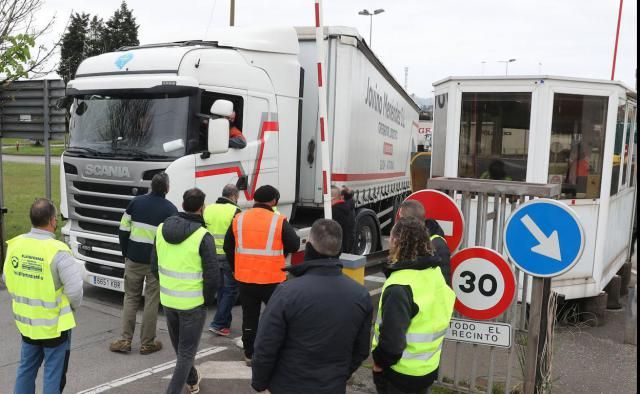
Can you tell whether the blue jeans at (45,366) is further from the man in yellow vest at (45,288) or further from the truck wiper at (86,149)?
the truck wiper at (86,149)

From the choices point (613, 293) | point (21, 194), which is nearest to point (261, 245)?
point (613, 293)

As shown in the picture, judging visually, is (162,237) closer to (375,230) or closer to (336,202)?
(336,202)

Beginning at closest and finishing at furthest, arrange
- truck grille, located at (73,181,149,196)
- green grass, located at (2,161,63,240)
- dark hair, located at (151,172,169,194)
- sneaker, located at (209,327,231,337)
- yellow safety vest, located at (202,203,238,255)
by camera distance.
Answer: dark hair, located at (151,172,169,194) → yellow safety vest, located at (202,203,238,255) → sneaker, located at (209,327,231,337) → truck grille, located at (73,181,149,196) → green grass, located at (2,161,63,240)

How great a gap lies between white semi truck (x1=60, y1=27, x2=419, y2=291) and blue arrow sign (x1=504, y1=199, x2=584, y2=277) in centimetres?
363

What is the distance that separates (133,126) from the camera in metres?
6.75

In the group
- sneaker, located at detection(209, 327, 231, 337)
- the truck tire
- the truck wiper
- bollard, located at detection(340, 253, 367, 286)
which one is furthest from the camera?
the truck tire

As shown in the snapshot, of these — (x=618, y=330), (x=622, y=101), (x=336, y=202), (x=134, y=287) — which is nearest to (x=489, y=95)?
(x=622, y=101)

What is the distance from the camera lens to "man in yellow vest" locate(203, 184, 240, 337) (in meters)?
6.02

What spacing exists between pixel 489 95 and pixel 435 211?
301 cm

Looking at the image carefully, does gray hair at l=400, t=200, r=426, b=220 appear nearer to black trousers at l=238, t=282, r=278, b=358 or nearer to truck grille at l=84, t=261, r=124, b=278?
black trousers at l=238, t=282, r=278, b=358

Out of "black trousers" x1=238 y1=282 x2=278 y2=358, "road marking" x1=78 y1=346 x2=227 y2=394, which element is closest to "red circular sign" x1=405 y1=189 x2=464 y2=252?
"black trousers" x1=238 y1=282 x2=278 y2=358

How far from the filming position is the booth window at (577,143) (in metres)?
6.73

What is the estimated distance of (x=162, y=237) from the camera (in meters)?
4.43

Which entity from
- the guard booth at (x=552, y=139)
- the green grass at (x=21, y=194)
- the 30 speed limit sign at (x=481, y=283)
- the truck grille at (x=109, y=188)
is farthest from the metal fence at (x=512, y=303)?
the green grass at (x=21, y=194)
